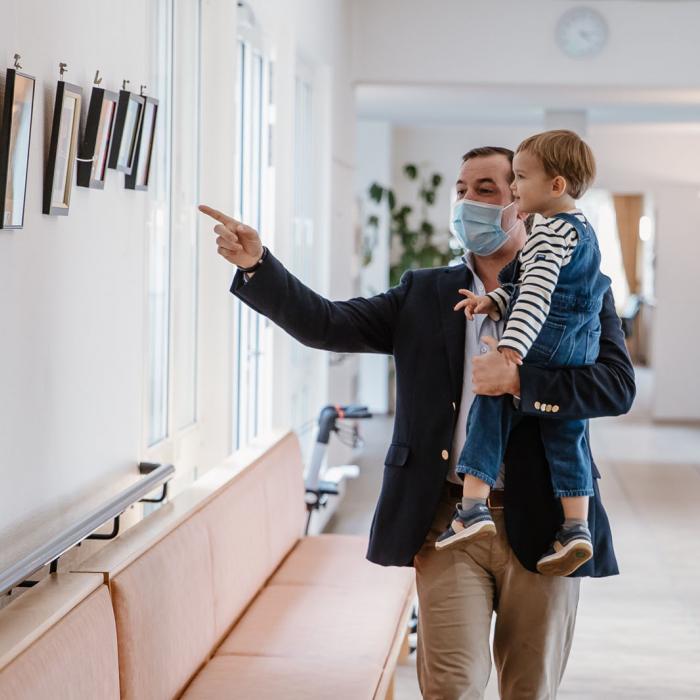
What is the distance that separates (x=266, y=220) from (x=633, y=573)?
8.94ft

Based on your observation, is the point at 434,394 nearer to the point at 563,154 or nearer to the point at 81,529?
the point at 563,154

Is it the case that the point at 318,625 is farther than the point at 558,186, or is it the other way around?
the point at 318,625

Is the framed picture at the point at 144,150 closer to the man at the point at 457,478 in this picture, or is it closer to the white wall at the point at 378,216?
the man at the point at 457,478

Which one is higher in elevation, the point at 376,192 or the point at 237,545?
the point at 376,192

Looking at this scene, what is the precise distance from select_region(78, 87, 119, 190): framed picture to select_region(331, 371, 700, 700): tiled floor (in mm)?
2351

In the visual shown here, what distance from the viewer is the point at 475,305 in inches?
91.8

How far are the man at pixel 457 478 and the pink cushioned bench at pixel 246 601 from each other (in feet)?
1.80

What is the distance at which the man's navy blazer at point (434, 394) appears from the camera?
2303mm

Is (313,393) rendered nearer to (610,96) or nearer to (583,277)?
(610,96)

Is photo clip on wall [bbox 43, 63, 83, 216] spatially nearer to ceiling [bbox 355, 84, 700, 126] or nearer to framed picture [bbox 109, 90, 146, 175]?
framed picture [bbox 109, 90, 146, 175]

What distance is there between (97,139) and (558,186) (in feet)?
3.84

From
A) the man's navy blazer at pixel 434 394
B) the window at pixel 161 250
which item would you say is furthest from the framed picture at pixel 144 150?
the man's navy blazer at pixel 434 394

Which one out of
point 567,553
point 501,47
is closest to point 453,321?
point 567,553

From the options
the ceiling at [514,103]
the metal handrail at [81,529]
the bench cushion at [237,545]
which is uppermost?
the ceiling at [514,103]
